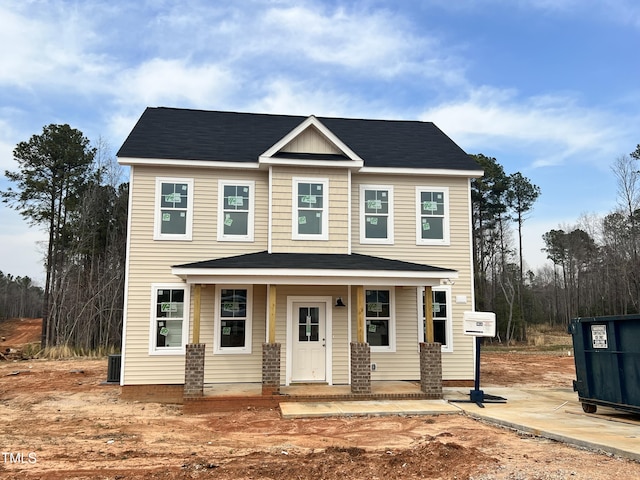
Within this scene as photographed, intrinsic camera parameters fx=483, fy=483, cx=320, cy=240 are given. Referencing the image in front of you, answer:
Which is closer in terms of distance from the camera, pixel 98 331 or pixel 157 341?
pixel 157 341

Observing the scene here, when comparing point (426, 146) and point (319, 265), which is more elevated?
point (426, 146)

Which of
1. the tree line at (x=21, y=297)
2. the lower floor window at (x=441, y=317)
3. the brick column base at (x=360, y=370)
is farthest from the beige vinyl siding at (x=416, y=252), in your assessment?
the tree line at (x=21, y=297)

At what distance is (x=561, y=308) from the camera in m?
51.0

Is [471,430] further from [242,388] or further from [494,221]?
[494,221]

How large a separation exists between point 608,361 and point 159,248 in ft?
34.1

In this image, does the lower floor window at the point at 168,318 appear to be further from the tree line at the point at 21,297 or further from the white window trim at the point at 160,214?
the tree line at the point at 21,297

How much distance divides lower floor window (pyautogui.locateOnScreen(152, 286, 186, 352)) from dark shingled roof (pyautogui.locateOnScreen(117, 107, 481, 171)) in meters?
3.54

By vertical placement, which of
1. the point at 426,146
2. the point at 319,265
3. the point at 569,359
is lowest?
the point at 569,359

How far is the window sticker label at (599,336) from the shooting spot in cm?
891

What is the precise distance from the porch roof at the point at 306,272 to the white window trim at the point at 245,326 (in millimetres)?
1036

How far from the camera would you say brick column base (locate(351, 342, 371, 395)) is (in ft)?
36.1

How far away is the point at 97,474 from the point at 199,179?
27.1 feet

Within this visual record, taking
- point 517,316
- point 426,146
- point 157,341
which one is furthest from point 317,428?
point 517,316

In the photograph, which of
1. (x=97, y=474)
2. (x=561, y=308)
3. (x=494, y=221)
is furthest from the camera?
(x=561, y=308)
